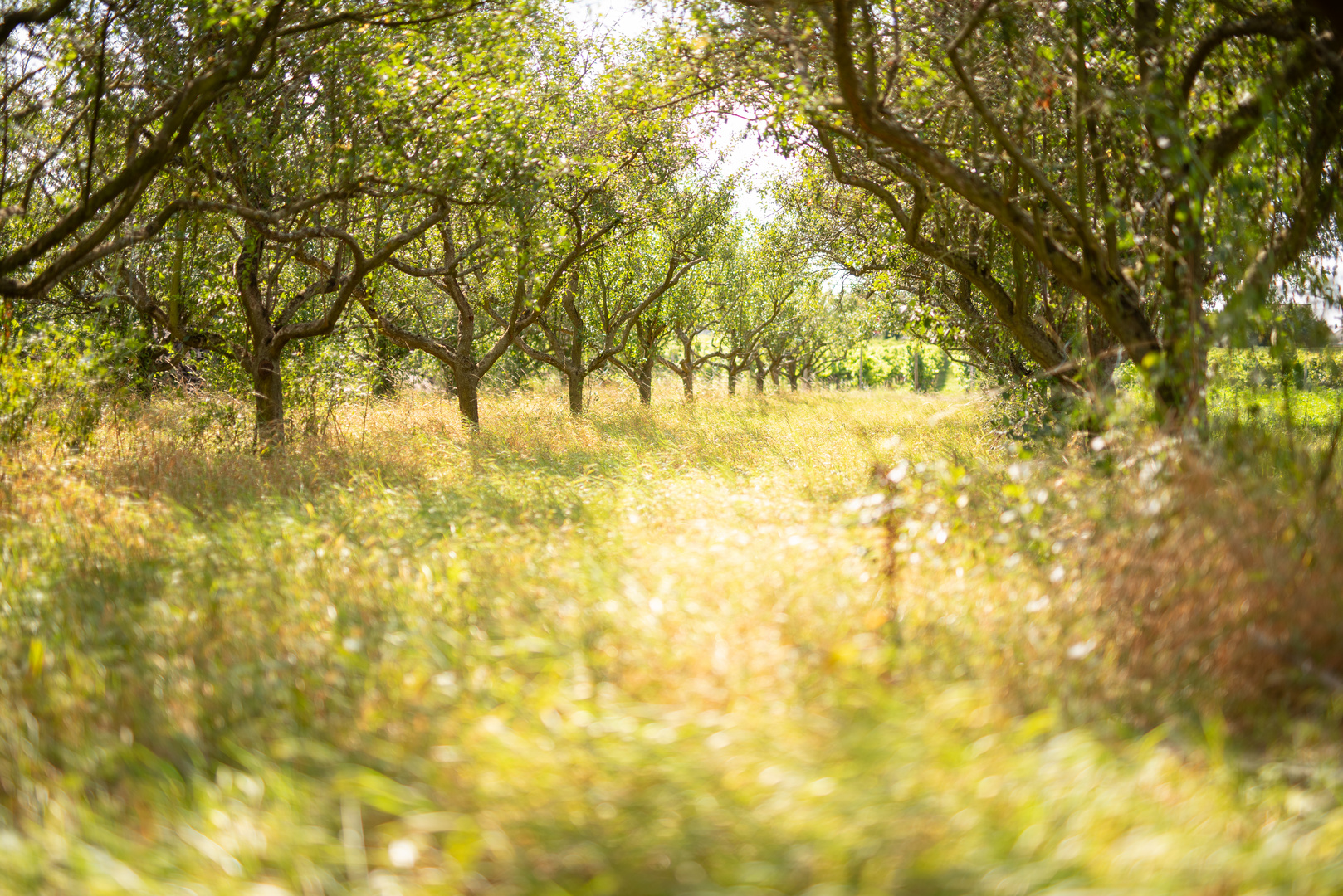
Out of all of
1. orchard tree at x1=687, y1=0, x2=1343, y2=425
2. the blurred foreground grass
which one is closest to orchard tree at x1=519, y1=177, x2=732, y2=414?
orchard tree at x1=687, y1=0, x2=1343, y2=425

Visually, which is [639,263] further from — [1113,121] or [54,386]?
[1113,121]

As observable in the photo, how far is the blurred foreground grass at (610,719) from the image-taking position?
2209 mm

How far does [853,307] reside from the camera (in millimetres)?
25312

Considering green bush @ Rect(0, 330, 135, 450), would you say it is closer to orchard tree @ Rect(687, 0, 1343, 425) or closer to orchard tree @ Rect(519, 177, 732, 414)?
orchard tree @ Rect(687, 0, 1343, 425)

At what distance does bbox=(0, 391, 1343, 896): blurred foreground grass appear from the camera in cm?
221

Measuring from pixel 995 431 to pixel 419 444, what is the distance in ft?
25.9

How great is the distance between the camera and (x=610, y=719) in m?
2.62

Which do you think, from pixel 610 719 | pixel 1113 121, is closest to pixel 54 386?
pixel 610 719

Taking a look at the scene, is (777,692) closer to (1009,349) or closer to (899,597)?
(899,597)

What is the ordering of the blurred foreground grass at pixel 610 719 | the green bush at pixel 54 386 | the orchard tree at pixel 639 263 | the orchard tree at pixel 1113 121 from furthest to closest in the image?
the orchard tree at pixel 639 263
the green bush at pixel 54 386
the orchard tree at pixel 1113 121
the blurred foreground grass at pixel 610 719

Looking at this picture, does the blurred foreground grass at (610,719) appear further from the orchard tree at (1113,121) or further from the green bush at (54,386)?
the green bush at (54,386)

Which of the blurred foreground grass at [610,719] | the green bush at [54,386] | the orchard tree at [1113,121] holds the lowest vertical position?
the blurred foreground grass at [610,719]

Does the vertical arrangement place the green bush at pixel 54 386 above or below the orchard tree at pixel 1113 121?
below

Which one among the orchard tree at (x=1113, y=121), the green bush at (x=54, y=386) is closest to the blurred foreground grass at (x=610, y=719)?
the orchard tree at (x=1113, y=121)
